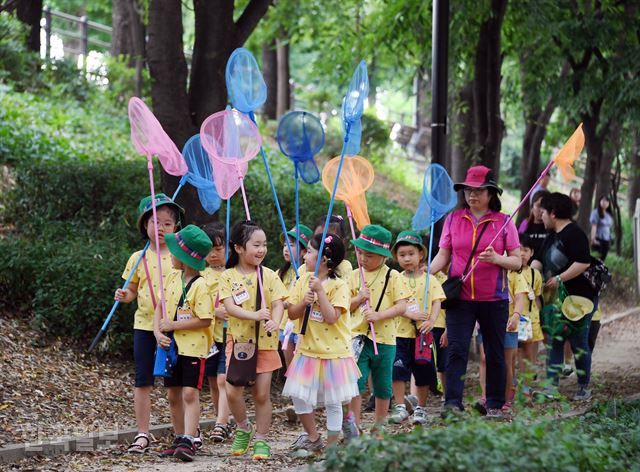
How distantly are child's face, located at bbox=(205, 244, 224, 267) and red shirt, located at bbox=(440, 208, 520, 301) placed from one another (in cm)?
186

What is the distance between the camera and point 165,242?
777 centimetres

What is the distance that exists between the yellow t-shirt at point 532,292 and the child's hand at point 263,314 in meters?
3.61

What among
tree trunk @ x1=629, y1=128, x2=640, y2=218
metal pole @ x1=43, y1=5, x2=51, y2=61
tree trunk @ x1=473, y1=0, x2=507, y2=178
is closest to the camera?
tree trunk @ x1=473, y1=0, x2=507, y2=178

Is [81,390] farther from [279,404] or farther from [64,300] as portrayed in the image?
[279,404]

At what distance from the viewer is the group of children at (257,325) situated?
7.09m

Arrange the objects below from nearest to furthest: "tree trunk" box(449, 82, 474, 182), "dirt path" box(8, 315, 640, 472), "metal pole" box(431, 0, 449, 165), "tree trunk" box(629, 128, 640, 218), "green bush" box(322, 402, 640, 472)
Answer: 1. "green bush" box(322, 402, 640, 472)
2. "dirt path" box(8, 315, 640, 472)
3. "metal pole" box(431, 0, 449, 165)
4. "tree trunk" box(449, 82, 474, 182)
5. "tree trunk" box(629, 128, 640, 218)

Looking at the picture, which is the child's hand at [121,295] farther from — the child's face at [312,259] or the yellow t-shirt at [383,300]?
the yellow t-shirt at [383,300]

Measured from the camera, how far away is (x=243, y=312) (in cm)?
709

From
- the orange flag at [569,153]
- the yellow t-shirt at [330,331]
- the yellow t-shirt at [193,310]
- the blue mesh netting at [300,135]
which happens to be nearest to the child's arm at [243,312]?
the yellow t-shirt at [193,310]

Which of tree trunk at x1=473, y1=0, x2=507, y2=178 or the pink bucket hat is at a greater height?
tree trunk at x1=473, y1=0, x2=507, y2=178

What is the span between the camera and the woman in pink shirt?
846 cm

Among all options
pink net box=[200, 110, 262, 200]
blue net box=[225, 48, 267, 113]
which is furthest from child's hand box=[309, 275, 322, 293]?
blue net box=[225, 48, 267, 113]

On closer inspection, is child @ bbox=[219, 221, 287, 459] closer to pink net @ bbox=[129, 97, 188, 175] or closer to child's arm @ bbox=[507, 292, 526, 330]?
pink net @ bbox=[129, 97, 188, 175]

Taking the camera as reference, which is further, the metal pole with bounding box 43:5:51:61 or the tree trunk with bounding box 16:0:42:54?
the metal pole with bounding box 43:5:51:61
